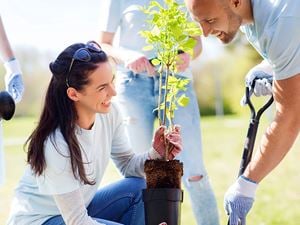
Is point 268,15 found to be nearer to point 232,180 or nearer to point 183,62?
point 183,62

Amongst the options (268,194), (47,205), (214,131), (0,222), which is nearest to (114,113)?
(47,205)

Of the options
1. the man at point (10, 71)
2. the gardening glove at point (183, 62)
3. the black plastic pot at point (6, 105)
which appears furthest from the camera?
the man at point (10, 71)

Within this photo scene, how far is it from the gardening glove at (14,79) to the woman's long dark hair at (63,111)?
0.59m

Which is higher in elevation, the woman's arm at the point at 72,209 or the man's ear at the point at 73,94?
the man's ear at the point at 73,94

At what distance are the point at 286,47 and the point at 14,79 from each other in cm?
130

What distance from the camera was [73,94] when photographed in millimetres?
2188

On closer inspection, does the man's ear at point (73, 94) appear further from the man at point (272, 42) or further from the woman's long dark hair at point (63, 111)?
the man at point (272, 42)

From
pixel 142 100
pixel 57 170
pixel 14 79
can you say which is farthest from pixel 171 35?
pixel 14 79

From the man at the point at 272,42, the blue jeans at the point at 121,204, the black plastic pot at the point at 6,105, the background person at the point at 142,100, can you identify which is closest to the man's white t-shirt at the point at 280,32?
the man at the point at 272,42

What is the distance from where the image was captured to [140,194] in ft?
7.79

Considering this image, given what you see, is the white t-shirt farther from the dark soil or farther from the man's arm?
the man's arm

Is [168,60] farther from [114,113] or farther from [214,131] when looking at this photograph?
[214,131]

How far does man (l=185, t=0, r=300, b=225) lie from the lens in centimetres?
197

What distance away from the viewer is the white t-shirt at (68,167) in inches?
82.7
